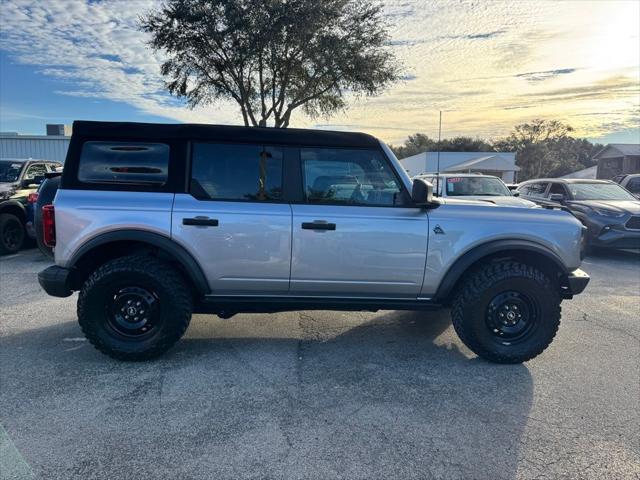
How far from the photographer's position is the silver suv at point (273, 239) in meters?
3.56

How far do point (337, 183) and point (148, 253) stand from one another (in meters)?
1.77

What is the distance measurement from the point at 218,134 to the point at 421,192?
1.79 metres

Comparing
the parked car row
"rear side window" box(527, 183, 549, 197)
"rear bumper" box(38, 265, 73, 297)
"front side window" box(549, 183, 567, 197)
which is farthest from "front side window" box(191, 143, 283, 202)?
"rear side window" box(527, 183, 549, 197)

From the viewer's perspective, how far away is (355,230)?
11.8ft

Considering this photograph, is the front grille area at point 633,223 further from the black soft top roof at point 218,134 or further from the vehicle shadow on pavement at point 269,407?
the black soft top roof at point 218,134

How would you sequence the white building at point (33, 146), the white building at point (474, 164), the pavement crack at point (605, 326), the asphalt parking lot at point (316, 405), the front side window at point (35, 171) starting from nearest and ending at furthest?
the asphalt parking lot at point (316, 405) < the pavement crack at point (605, 326) < the front side window at point (35, 171) < the white building at point (33, 146) < the white building at point (474, 164)

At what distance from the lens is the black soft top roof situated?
365cm

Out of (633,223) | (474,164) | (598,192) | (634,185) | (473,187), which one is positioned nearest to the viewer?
(633,223)

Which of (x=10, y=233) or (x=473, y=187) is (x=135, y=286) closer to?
(x=10, y=233)

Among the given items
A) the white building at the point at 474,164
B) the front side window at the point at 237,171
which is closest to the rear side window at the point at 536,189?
the front side window at the point at 237,171

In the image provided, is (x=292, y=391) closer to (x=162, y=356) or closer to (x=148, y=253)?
(x=162, y=356)

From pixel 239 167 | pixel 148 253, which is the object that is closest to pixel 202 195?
pixel 239 167

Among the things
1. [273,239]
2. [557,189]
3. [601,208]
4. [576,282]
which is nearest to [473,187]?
[557,189]

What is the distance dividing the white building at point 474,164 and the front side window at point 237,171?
39.0m
